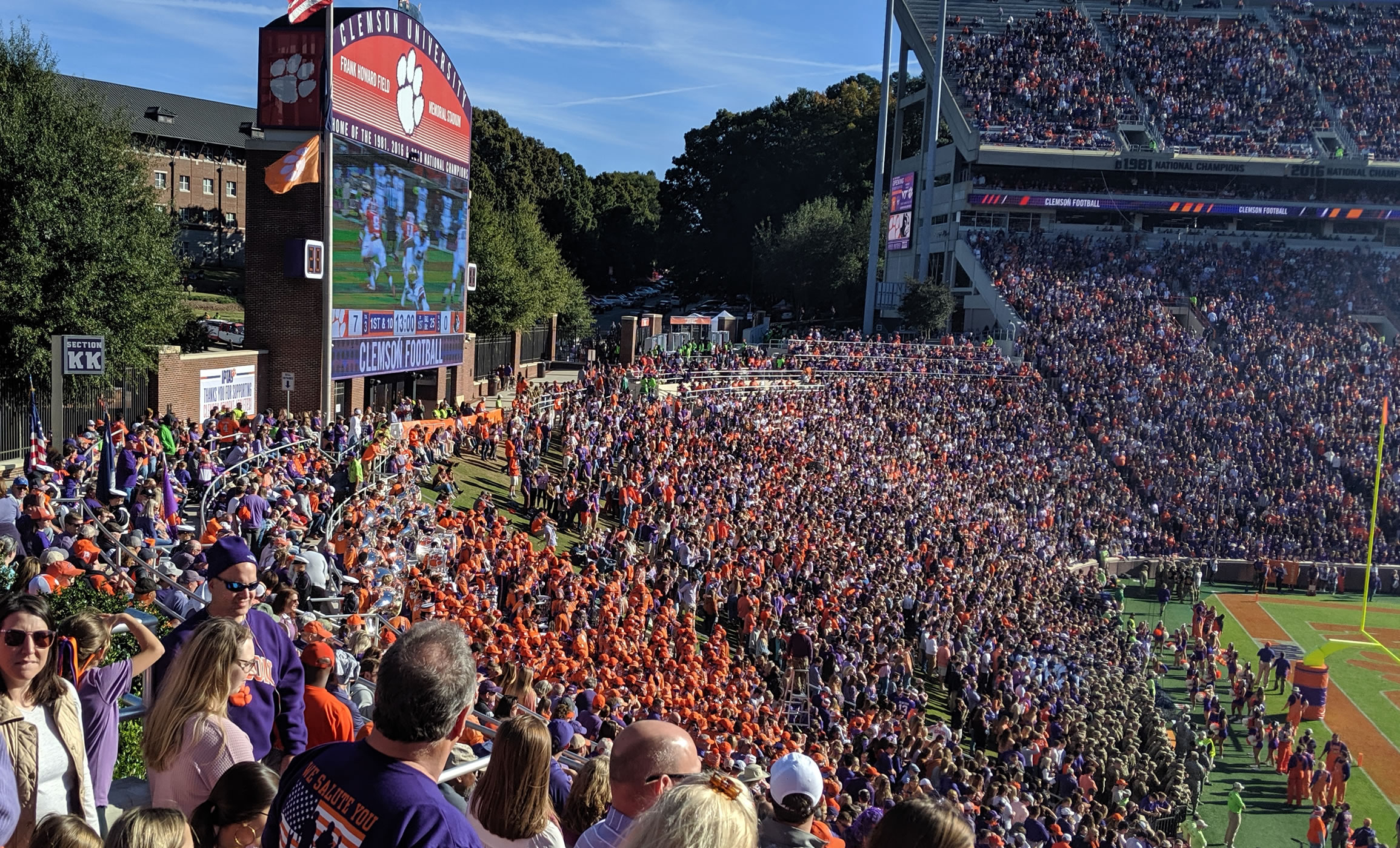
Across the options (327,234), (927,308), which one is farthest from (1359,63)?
(327,234)

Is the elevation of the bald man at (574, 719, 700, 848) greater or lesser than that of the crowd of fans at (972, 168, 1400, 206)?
lesser

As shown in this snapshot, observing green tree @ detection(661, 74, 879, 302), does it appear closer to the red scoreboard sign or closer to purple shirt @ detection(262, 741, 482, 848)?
the red scoreboard sign

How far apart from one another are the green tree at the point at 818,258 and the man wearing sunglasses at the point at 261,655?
177 ft

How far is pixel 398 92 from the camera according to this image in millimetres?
24297

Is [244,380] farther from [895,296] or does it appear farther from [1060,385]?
[895,296]

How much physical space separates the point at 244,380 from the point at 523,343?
18.3 m

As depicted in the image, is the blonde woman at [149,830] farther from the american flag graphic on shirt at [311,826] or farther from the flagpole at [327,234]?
the flagpole at [327,234]

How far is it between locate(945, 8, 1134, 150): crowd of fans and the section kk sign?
39.9 m

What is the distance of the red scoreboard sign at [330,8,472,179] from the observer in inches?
859

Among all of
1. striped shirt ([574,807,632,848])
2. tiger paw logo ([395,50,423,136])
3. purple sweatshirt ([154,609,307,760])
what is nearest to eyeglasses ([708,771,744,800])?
striped shirt ([574,807,632,848])

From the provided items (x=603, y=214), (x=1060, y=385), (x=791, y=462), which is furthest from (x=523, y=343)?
(x=603, y=214)

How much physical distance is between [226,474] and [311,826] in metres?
14.6

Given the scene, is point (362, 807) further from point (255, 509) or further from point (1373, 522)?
point (1373, 522)

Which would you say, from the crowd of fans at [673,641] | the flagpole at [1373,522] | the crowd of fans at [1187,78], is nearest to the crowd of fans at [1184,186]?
the crowd of fans at [1187,78]
